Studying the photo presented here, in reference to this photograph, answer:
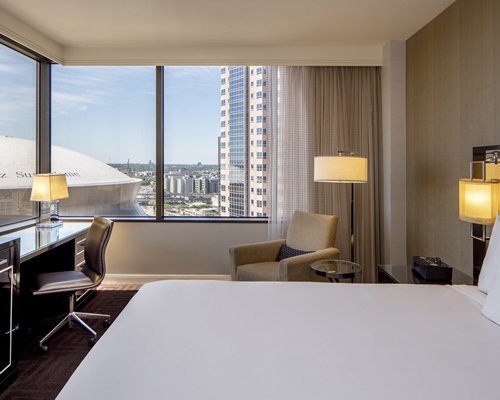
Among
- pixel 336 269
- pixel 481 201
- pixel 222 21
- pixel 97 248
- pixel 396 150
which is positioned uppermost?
pixel 222 21

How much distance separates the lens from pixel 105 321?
301cm

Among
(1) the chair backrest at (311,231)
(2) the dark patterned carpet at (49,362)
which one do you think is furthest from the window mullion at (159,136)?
(1) the chair backrest at (311,231)

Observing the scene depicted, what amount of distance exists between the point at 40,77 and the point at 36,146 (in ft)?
2.35

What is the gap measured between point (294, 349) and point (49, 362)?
1.88m

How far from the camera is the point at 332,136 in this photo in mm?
3963

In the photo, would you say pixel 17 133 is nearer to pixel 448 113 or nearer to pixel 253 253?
pixel 253 253

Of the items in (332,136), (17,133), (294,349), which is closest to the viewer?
(294,349)

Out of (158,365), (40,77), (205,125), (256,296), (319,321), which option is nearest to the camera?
(158,365)

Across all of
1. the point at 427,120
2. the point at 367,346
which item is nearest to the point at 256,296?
the point at 367,346

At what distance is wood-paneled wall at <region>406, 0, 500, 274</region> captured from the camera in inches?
97.3

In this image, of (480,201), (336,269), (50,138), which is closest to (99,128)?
(50,138)

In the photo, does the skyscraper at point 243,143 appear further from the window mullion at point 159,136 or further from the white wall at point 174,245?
the window mullion at point 159,136

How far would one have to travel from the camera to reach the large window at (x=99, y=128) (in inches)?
163

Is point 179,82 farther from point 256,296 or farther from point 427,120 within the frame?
point 256,296
